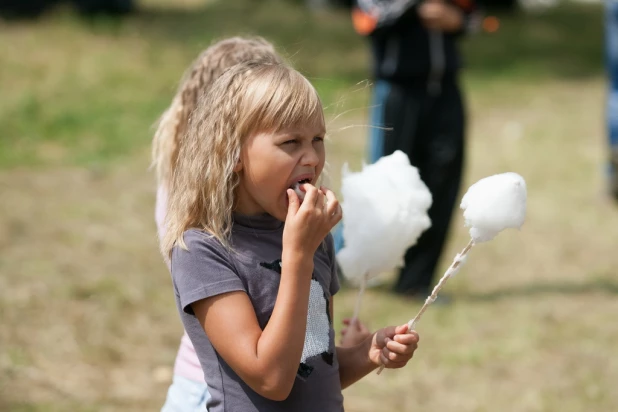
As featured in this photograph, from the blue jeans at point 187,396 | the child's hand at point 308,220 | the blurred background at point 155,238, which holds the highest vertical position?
the child's hand at point 308,220

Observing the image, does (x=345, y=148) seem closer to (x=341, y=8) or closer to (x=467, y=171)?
(x=467, y=171)

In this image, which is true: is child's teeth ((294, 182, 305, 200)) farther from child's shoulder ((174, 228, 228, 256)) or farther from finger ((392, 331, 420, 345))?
finger ((392, 331, 420, 345))

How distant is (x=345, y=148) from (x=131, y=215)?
9.11 feet

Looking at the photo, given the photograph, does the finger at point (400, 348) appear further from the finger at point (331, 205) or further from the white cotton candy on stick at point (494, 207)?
the finger at point (331, 205)

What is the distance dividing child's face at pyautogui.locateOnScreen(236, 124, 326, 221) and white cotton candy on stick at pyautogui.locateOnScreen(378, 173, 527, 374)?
358 mm

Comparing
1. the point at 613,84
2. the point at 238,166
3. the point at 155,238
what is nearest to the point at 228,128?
the point at 238,166

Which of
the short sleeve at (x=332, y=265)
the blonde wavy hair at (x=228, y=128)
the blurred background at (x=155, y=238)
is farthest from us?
the blurred background at (x=155, y=238)

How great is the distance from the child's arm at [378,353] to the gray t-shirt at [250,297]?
0.11 metres

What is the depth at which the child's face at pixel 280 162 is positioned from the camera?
5.61ft

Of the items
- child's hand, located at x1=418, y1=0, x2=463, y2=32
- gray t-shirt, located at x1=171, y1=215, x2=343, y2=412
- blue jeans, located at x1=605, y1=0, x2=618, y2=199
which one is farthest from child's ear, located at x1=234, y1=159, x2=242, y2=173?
blue jeans, located at x1=605, y1=0, x2=618, y2=199

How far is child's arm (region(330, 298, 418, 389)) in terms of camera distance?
185cm

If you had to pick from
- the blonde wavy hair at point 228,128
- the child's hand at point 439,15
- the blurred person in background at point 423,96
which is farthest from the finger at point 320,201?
the child's hand at point 439,15

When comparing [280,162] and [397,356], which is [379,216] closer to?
[397,356]

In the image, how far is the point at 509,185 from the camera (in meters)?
1.81
